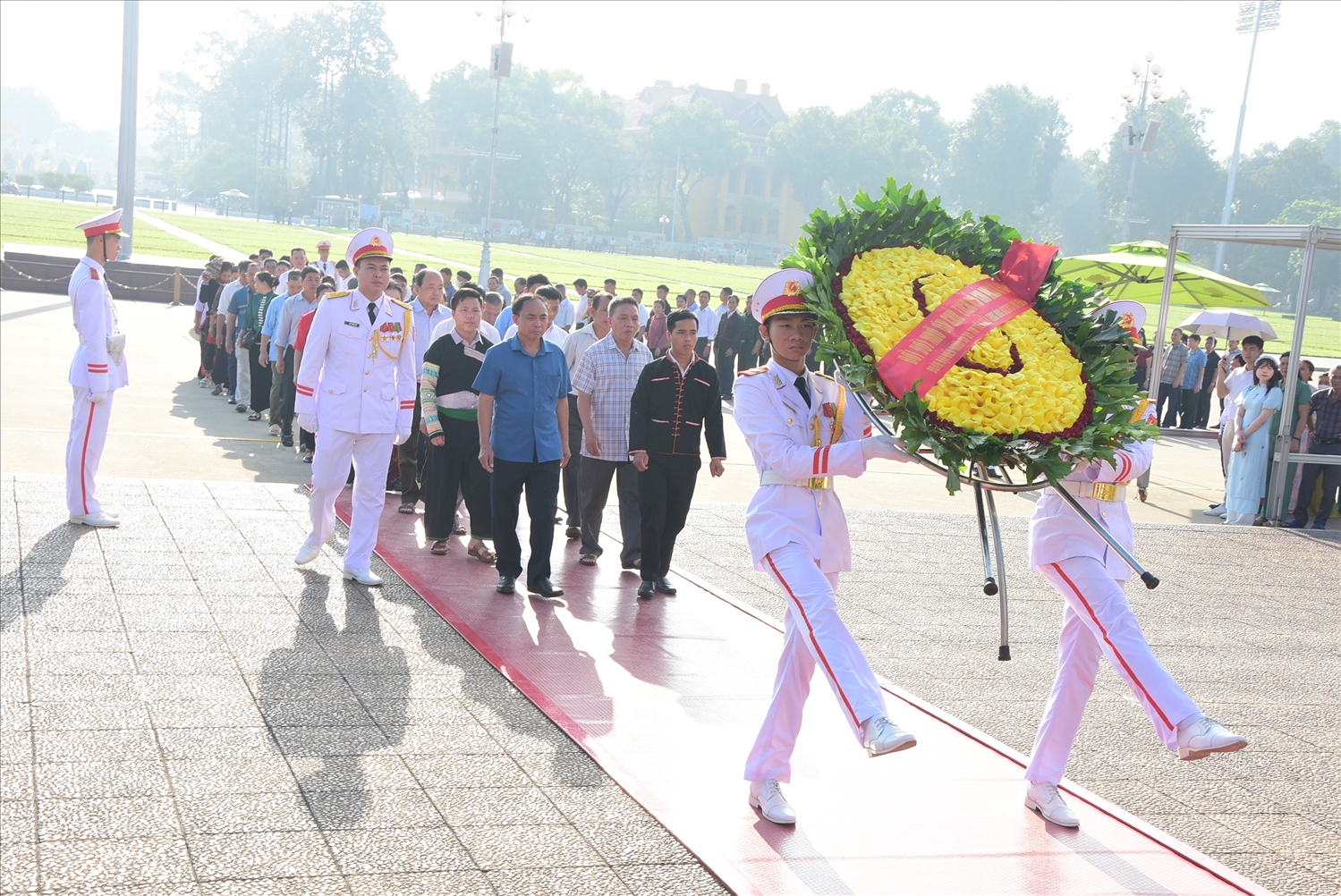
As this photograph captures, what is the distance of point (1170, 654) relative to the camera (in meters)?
7.74

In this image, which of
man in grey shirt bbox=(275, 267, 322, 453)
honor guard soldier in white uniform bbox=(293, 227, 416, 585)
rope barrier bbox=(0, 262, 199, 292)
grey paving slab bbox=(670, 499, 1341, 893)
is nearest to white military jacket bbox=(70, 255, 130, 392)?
honor guard soldier in white uniform bbox=(293, 227, 416, 585)

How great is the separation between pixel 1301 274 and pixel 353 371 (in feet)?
34.7

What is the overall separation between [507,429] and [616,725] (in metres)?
2.68

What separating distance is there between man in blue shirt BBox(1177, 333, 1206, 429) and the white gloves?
2232cm

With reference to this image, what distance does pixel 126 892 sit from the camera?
3646 millimetres

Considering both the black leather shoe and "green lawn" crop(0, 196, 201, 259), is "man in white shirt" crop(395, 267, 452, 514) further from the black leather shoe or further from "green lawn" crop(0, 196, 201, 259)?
"green lawn" crop(0, 196, 201, 259)

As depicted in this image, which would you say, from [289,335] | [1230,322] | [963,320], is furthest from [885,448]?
[1230,322]

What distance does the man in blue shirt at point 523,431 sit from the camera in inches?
302

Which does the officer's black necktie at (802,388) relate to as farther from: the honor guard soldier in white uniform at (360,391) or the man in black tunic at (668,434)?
the honor guard soldier in white uniform at (360,391)

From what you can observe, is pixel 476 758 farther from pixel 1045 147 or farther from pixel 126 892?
pixel 1045 147

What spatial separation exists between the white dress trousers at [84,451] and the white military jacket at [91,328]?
0.12m

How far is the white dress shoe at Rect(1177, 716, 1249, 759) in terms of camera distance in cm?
382

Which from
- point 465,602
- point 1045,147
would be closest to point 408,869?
point 465,602

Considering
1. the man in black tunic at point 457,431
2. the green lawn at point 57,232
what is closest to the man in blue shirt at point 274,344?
the man in black tunic at point 457,431
